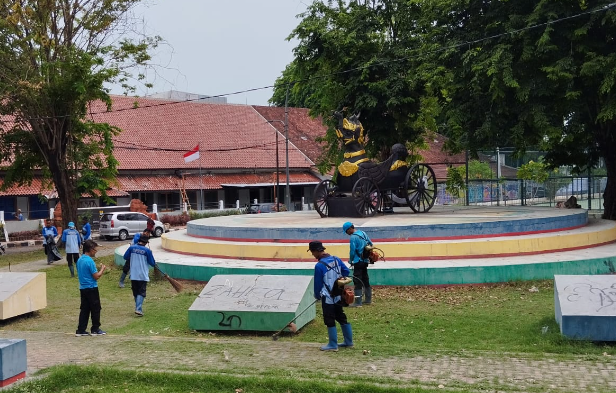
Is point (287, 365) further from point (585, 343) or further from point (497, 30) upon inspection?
point (497, 30)

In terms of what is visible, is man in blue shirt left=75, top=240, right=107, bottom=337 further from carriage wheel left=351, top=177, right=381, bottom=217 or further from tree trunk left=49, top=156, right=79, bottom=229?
tree trunk left=49, top=156, right=79, bottom=229

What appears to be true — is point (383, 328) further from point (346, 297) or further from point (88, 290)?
point (88, 290)

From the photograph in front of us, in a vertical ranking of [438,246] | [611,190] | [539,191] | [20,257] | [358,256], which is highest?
[611,190]

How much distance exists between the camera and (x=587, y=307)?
9.05 meters

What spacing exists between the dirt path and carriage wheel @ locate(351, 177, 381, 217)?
9891 mm

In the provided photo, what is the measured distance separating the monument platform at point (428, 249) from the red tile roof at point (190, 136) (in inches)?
1027

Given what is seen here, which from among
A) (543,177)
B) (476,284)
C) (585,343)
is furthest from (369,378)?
(543,177)

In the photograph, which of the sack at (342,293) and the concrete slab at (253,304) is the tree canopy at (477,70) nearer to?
the concrete slab at (253,304)

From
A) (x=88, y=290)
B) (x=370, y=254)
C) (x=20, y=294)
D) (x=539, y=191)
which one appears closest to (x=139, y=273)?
(x=88, y=290)

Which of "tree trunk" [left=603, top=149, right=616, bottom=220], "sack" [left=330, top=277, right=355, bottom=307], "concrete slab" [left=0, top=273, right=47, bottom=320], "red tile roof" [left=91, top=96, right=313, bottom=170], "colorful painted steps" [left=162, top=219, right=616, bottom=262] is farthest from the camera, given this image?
"red tile roof" [left=91, top=96, right=313, bottom=170]

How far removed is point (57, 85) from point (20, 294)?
1558 centimetres

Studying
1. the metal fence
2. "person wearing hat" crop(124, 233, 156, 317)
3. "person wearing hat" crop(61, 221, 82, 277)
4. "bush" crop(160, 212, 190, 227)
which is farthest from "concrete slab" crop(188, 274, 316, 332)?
"bush" crop(160, 212, 190, 227)

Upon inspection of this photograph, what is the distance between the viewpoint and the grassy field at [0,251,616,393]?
7.57 meters

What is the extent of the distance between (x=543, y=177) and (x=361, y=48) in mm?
15577
